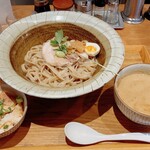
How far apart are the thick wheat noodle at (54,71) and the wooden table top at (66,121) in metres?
0.08

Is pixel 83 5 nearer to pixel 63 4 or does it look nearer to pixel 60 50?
pixel 63 4

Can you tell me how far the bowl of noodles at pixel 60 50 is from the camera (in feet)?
2.87

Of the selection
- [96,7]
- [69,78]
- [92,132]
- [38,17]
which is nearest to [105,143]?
[92,132]

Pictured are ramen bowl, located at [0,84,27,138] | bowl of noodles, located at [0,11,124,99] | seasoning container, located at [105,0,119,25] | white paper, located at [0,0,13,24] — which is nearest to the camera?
ramen bowl, located at [0,84,27,138]

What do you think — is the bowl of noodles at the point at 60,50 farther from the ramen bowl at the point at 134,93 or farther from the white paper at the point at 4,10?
the white paper at the point at 4,10

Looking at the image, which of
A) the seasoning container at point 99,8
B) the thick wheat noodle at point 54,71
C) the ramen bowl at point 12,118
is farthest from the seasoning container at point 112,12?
the ramen bowl at point 12,118

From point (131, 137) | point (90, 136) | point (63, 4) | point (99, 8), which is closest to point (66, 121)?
point (90, 136)

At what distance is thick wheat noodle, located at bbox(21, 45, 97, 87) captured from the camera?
0.91 m

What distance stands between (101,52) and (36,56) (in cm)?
27

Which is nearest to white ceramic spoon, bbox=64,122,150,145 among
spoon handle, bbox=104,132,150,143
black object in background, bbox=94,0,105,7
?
spoon handle, bbox=104,132,150,143

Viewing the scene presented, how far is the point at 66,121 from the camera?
2.85ft

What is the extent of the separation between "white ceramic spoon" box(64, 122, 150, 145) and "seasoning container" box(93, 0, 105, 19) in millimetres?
811

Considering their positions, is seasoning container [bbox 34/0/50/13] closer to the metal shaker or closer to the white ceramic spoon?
the metal shaker

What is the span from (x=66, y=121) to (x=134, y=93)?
10.6 inches
